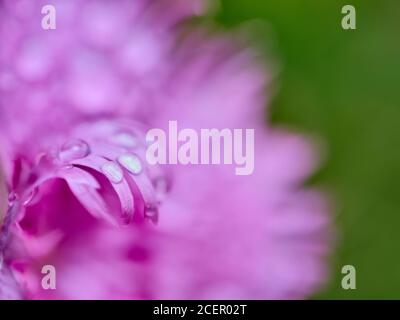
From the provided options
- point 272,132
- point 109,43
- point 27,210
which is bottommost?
point 27,210

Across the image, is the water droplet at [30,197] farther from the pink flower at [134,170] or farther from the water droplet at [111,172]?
the water droplet at [111,172]

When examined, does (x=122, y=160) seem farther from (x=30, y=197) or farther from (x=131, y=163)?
(x=30, y=197)

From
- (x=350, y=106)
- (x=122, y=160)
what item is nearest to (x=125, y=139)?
(x=122, y=160)

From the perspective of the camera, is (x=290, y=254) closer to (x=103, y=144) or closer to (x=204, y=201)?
(x=204, y=201)

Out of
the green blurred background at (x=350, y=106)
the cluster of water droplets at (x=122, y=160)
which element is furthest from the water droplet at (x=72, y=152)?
the green blurred background at (x=350, y=106)
